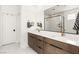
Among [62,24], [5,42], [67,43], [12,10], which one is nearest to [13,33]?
[5,42]

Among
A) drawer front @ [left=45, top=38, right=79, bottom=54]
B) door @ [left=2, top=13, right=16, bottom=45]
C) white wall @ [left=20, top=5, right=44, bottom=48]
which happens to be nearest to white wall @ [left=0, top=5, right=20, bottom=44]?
door @ [left=2, top=13, right=16, bottom=45]

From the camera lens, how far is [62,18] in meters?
2.75

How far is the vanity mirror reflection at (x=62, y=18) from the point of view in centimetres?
236

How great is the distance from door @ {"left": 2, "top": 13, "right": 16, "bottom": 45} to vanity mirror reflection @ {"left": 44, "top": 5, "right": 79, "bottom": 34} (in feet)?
5.21

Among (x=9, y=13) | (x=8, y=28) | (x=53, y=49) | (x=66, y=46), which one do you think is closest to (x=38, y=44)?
(x=53, y=49)

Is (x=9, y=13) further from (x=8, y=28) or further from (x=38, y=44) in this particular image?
(x=38, y=44)

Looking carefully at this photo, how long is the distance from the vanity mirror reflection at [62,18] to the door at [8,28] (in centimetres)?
159

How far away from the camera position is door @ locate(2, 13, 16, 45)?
4289 mm

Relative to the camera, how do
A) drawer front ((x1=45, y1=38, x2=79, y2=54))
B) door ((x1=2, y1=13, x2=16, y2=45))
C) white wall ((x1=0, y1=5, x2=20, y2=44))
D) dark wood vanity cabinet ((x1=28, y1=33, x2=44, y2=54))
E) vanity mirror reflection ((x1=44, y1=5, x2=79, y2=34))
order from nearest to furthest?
drawer front ((x1=45, y1=38, x2=79, y2=54)) → vanity mirror reflection ((x1=44, y1=5, x2=79, y2=34)) → dark wood vanity cabinet ((x1=28, y1=33, x2=44, y2=54)) → white wall ((x1=0, y1=5, x2=20, y2=44)) → door ((x1=2, y1=13, x2=16, y2=45))

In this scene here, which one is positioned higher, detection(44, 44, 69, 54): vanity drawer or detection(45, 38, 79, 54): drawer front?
detection(45, 38, 79, 54): drawer front

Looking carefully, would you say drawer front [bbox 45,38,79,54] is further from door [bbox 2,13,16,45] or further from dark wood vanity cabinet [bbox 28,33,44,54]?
door [bbox 2,13,16,45]

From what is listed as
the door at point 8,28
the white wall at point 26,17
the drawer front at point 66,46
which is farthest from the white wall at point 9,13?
the drawer front at point 66,46

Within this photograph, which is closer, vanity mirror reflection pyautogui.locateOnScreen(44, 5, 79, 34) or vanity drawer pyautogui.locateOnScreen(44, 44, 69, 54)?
vanity drawer pyautogui.locateOnScreen(44, 44, 69, 54)

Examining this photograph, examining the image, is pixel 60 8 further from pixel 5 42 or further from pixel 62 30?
pixel 5 42
